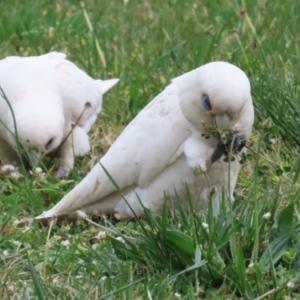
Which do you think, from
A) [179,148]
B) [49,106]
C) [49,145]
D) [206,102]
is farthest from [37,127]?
[206,102]

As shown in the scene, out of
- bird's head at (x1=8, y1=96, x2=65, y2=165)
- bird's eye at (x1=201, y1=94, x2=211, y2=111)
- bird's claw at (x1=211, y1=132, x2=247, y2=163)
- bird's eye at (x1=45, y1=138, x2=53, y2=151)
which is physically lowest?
bird's eye at (x1=45, y1=138, x2=53, y2=151)

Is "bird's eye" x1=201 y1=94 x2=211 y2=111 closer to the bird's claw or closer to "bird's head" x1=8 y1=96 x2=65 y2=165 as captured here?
the bird's claw

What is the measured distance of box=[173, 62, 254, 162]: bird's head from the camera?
3676 mm

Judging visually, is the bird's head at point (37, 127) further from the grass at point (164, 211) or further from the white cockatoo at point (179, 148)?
the white cockatoo at point (179, 148)

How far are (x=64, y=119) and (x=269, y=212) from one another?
220 centimetres

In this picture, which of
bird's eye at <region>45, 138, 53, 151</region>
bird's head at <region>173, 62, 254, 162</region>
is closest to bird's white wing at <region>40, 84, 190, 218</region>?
bird's head at <region>173, 62, 254, 162</region>

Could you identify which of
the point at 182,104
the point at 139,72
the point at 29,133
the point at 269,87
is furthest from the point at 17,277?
the point at 139,72

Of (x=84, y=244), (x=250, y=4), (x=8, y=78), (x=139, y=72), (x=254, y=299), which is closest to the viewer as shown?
(x=254, y=299)

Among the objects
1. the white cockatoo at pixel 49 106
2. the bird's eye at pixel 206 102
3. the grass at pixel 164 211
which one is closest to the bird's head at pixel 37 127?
the white cockatoo at pixel 49 106

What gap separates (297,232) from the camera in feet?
11.0

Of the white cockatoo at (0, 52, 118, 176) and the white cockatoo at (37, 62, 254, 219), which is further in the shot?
the white cockatoo at (0, 52, 118, 176)

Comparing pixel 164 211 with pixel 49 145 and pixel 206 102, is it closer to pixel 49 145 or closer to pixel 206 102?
pixel 206 102

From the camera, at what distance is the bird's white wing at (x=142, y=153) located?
3.99m

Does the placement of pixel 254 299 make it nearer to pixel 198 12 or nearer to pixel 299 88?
pixel 299 88
